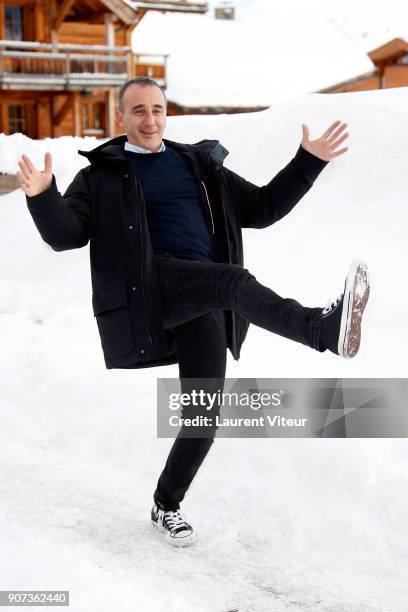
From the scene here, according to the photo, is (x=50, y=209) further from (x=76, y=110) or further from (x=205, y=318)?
(x=76, y=110)

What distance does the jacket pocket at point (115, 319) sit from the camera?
131 inches

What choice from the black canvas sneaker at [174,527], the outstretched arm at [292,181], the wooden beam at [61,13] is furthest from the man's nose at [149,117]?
the wooden beam at [61,13]

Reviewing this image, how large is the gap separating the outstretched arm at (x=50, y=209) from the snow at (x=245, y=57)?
22579mm

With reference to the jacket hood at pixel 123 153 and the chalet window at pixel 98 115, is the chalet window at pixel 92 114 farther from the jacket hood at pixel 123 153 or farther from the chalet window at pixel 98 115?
the jacket hood at pixel 123 153

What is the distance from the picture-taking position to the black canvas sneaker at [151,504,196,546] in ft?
11.4

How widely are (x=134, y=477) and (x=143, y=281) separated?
5.21 feet

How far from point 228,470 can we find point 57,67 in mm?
18029

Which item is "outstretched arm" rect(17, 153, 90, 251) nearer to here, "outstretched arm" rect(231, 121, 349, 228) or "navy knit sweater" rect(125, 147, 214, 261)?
→ "navy knit sweater" rect(125, 147, 214, 261)

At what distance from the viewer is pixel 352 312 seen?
2.97m

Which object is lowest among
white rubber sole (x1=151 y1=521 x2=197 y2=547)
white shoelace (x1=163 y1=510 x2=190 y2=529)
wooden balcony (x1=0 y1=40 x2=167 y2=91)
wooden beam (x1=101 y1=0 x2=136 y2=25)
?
white rubber sole (x1=151 y1=521 x2=197 y2=547)

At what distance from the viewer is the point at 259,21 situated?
3397 cm

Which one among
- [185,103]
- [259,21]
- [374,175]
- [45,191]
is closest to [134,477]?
[45,191]

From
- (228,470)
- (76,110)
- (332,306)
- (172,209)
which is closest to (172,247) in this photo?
(172,209)

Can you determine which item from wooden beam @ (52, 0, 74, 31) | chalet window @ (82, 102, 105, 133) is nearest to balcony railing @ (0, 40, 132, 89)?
wooden beam @ (52, 0, 74, 31)
